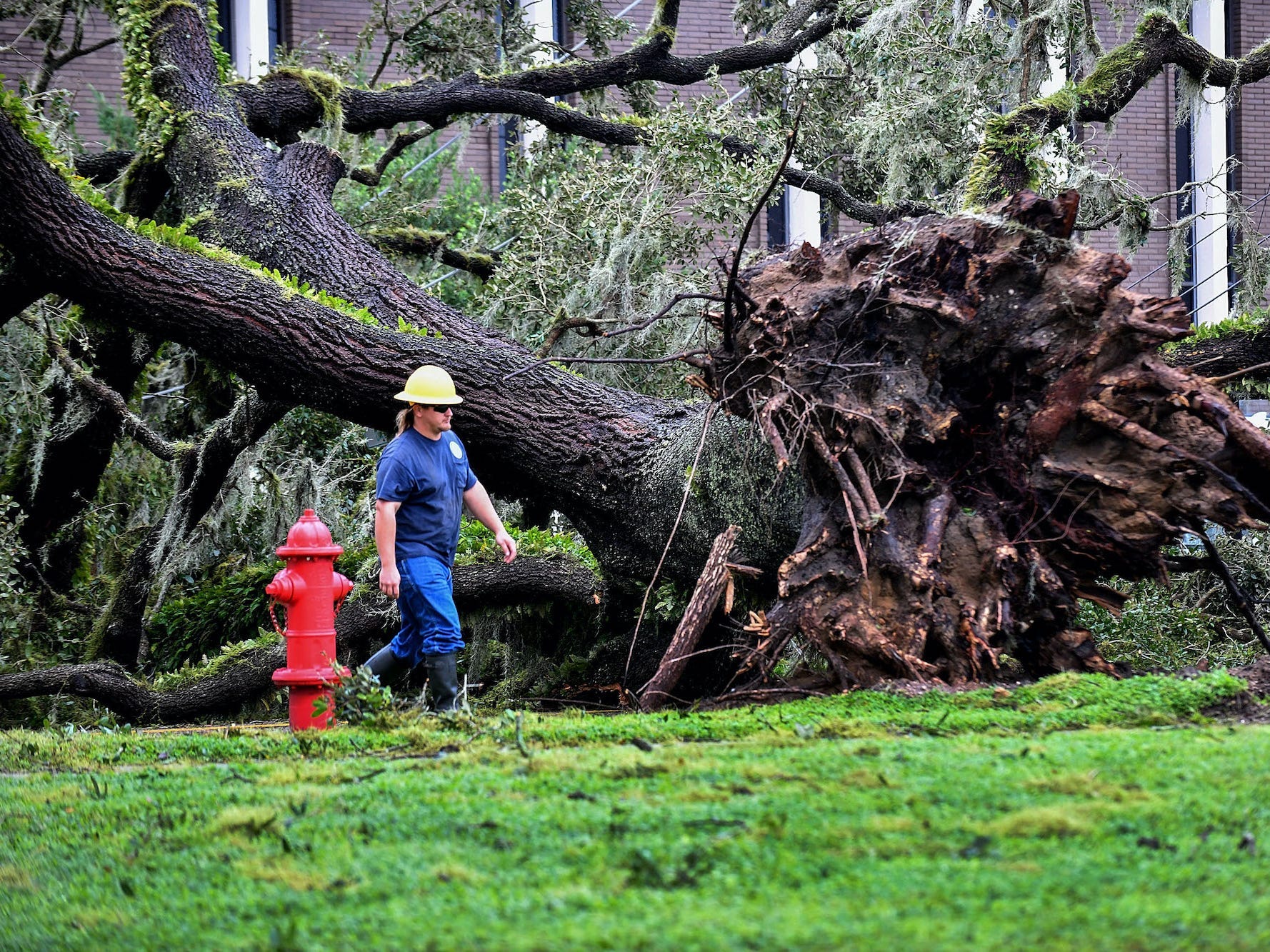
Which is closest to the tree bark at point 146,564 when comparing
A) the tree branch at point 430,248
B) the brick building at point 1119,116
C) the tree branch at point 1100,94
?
the tree branch at point 430,248

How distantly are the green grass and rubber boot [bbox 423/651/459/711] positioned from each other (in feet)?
A: 4.33

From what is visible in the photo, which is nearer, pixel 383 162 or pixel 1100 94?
pixel 1100 94

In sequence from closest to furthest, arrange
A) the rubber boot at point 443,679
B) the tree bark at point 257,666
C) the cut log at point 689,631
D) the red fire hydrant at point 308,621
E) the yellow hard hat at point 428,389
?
the red fire hydrant at point 308,621 < the rubber boot at point 443,679 < the yellow hard hat at point 428,389 < the cut log at point 689,631 < the tree bark at point 257,666

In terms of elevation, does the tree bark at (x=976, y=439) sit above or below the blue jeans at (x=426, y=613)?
above

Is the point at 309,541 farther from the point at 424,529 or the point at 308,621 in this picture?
the point at 424,529

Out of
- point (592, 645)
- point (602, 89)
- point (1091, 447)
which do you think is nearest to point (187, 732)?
point (592, 645)

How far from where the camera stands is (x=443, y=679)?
5.93 m

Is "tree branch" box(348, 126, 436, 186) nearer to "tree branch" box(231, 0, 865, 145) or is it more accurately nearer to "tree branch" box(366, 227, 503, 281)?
"tree branch" box(231, 0, 865, 145)

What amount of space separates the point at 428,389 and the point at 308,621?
1.24 metres

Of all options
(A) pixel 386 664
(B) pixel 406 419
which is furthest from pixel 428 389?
(A) pixel 386 664

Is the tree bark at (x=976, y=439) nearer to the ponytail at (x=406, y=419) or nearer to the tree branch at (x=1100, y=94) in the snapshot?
the ponytail at (x=406, y=419)

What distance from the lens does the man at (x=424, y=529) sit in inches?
234

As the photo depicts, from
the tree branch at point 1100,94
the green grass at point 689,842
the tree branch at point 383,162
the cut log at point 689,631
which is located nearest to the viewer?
the green grass at point 689,842

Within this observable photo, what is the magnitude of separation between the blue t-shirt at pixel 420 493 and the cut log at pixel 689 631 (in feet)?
3.90
